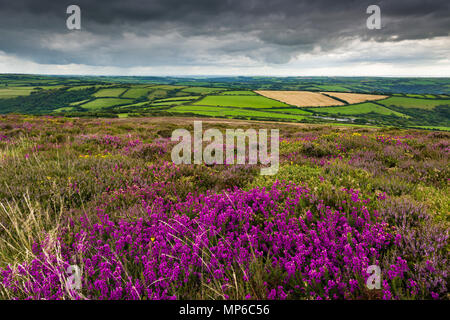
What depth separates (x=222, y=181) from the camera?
5.35 m

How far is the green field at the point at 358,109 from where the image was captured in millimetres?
92688

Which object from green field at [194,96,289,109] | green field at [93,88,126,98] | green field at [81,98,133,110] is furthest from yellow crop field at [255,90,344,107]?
green field at [93,88,126,98]

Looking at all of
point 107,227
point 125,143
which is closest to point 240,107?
point 125,143

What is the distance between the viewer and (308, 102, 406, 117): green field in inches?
3649

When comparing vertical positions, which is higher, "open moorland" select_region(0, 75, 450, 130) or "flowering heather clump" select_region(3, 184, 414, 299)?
"open moorland" select_region(0, 75, 450, 130)

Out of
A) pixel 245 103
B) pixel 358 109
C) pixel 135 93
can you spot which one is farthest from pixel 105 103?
pixel 358 109

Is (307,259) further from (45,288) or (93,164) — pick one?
(93,164)

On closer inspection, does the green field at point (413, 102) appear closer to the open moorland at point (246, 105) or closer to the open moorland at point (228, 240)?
the open moorland at point (246, 105)

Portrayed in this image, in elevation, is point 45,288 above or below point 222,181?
below

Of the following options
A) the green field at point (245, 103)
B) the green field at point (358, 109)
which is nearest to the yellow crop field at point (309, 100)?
the green field at point (358, 109)

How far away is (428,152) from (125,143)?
438 inches

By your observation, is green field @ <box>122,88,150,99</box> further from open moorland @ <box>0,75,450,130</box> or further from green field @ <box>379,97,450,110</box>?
green field @ <box>379,97,450,110</box>

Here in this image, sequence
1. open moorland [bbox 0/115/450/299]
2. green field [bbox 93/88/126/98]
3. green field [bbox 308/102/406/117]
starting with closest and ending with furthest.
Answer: open moorland [bbox 0/115/450/299] < green field [bbox 308/102/406/117] < green field [bbox 93/88/126/98]

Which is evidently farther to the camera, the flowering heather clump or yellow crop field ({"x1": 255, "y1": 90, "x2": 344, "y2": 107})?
yellow crop field ({"x1": 255, "y1": 90, "x2": 344, "y2": 107})
